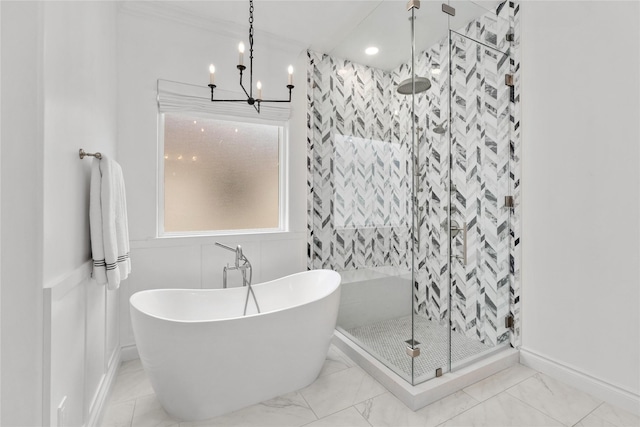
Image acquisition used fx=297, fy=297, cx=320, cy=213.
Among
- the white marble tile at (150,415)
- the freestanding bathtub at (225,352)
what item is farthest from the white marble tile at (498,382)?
the white marble tile at (150,415)

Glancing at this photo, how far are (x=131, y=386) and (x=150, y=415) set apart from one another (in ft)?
1.24

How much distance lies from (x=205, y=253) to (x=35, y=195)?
A: 59.8 inches

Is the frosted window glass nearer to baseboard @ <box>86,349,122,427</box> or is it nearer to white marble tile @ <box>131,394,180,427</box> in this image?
baseboard @ <box>86,349,122,427</box>

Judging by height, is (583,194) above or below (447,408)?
above

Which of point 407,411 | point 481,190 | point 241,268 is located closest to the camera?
point 407,411

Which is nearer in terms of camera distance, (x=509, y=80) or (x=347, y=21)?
(x=509, y=80)

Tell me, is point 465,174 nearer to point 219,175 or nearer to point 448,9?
point 448,9

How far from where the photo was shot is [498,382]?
192 cm

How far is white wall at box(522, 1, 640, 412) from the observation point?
1635 mm

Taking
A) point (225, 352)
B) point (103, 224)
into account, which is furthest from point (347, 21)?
point (225, 352)

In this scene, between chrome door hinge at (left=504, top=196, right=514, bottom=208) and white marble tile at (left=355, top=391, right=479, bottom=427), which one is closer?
white marble tile at (left=355, top=391, right=479, bottom=427)

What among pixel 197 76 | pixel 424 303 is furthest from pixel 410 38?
pixel 424 303

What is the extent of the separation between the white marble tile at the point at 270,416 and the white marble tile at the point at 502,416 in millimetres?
749

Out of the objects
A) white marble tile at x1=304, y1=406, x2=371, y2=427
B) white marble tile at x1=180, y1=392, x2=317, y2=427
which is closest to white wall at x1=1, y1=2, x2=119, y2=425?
white marble tile at x1=180, y1=392, x2=317, y2=427
